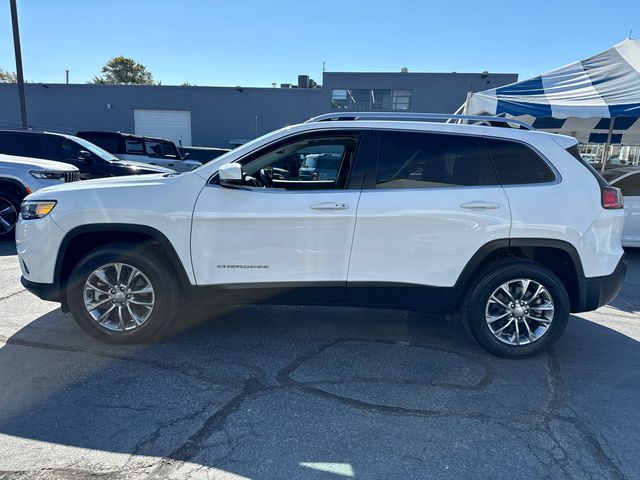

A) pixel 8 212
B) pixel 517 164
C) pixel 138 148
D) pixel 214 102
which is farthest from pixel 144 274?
pixel 214 102

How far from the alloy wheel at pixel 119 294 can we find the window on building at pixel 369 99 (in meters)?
24.2

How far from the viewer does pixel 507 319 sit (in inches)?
145

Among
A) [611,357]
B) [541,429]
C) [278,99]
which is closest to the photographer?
[541,429]

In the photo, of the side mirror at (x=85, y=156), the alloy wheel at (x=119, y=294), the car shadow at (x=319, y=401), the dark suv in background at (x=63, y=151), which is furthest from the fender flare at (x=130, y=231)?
the side mirror at (x=85, y=156)

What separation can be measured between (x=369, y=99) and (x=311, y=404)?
25692 millimetres

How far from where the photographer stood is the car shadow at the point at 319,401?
2463 mm

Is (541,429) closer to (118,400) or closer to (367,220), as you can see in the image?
(367,220)

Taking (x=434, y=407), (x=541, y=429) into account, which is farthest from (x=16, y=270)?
(x=541, y=429)

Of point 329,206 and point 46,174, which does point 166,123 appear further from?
point 329,206

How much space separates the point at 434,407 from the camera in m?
2.97

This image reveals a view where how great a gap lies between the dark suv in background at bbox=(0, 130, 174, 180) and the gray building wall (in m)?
18.4

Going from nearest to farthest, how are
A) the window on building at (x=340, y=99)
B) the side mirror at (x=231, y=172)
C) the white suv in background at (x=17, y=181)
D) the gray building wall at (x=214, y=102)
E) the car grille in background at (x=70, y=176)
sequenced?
the side mirror at (x=231, y=172), the white suv in background at (x=17, y=181), the car grille in background at (x=70, y=176), the gray building wall at (x=214, y=102), the window on building at (x=340, y=99)

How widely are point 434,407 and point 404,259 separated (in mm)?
1137

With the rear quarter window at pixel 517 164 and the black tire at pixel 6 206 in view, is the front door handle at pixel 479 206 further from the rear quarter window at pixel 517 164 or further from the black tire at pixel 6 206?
the black tire at pixel 6 206
